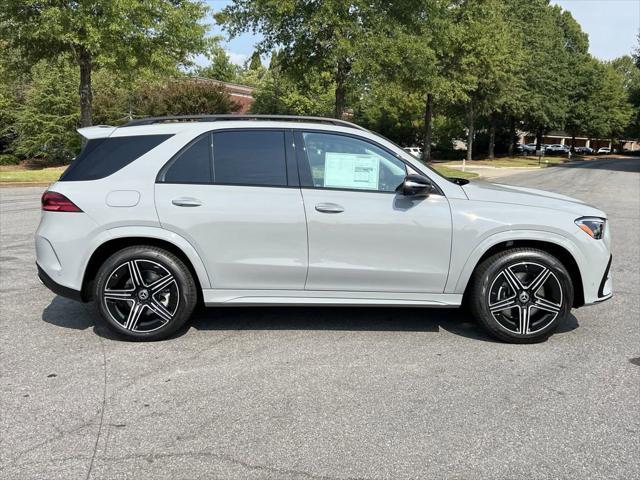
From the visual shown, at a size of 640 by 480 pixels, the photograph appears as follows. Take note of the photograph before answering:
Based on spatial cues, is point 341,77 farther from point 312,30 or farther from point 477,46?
point 477,46

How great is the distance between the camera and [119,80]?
21078 millimetres

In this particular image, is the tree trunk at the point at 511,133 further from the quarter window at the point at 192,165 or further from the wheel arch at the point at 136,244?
the wheel arch at the point at 136,244

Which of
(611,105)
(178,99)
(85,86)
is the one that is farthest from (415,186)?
(611,105)

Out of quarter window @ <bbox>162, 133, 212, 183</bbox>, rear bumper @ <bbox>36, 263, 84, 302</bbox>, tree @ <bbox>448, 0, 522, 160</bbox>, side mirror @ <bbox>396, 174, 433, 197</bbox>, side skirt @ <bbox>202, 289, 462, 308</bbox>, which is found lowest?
side skirt @ <bbox>202, 289, 462, 308</bbox>

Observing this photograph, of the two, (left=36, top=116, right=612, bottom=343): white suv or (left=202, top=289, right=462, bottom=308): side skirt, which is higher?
(left=36, top=116, right=612, bottom=343): white suv

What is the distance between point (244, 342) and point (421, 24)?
646 inches

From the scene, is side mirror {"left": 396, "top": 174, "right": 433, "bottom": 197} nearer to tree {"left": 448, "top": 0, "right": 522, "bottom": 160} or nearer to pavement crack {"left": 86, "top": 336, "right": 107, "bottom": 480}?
pavement crack {"left": 86, "top": 336, "right": 107, "bottom": 480}

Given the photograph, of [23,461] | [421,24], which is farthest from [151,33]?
[23,461]

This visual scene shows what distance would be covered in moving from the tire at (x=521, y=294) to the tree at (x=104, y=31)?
588 inches

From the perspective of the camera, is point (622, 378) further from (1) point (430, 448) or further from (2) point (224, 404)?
(2) point (224, 404)

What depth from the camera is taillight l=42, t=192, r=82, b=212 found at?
4.21 m

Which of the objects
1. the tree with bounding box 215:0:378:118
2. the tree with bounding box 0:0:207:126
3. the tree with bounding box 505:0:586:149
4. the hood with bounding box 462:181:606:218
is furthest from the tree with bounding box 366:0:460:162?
the tree with bounding box 505:0:586:149

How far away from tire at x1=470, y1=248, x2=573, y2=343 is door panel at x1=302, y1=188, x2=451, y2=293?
38 cm

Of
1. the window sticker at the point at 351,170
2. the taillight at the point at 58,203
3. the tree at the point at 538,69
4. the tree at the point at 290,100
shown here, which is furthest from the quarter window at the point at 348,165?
the tree at the point at 538,69
